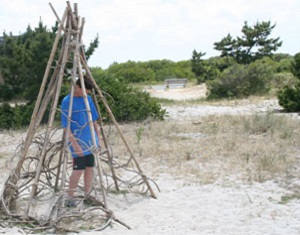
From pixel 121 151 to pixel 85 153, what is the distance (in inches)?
134

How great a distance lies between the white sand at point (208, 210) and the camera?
4852mm

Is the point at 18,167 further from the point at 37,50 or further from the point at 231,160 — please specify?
the point at 37,50

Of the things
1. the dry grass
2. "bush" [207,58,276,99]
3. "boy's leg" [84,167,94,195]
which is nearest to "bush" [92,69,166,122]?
the dry grass

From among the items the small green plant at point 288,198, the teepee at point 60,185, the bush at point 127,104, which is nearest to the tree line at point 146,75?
the bush at point 127,104

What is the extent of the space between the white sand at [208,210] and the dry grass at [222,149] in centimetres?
39

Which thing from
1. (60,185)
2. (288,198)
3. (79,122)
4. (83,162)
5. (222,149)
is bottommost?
(288,198)

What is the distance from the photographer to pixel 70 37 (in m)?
5.55

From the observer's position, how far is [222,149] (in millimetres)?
8461

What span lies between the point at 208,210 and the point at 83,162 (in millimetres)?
1418

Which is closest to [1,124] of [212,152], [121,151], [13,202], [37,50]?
[37,50]

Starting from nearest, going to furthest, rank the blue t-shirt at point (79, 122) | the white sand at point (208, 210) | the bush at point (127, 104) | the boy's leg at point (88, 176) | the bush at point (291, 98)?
1. the white sand at point (208, 210)
2. the blue t-shirt at point (79, 122)
3. the boy's leg at point (88, 176)
4. the bush at point (127, 104)
5. the bush at point (291, 98)

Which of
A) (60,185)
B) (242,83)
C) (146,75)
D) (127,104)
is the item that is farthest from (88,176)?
(146,75)

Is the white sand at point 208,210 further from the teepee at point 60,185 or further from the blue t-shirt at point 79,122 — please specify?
the blue t-shirt at point 79,122

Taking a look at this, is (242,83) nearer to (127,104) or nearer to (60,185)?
(127,104)
